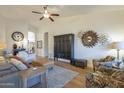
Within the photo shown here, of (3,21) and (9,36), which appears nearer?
(3,21)

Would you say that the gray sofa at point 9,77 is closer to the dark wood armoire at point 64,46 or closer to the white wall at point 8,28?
the white wall at point 8,28

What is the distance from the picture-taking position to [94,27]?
17.6ft

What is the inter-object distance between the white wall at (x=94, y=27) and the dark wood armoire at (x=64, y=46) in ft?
0.85

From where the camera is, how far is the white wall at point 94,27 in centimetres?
453

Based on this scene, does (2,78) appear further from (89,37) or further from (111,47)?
(89,37)

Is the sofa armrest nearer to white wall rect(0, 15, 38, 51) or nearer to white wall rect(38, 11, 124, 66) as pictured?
white wall rect(0, 15, 38, 51)

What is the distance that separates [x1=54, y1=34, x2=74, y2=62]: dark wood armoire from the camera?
6195 mm

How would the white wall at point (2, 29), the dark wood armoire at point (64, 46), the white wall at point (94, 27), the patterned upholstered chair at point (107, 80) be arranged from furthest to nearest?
the dark wood armoire at point (64, 46), the white wall at point (2, 29), the white wall at point (94, 27), the patterned upholstered chair at point (107, 80)

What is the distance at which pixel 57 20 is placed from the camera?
729 centimetres

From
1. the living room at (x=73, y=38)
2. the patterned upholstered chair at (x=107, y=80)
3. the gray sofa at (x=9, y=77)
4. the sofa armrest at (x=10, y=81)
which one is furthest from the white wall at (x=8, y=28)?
the patterned upholstered chair at (x=107, y=80)

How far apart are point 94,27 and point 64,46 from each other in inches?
75.1
